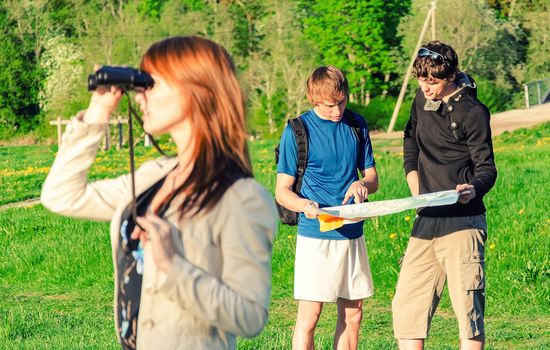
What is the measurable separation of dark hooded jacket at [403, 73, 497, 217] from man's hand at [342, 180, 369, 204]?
0.31 m

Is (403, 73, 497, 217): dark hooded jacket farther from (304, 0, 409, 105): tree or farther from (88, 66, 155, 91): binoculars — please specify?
(304, 0, 409, 105): tree

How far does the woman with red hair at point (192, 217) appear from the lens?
2.72 meters

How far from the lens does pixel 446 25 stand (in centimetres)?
5206

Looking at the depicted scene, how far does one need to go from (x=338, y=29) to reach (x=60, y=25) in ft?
45.2

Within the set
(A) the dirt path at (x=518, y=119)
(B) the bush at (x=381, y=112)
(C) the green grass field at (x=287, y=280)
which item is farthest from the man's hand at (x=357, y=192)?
(B) the bush at (x=381, y=112)

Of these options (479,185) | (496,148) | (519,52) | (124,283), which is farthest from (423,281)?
(519,52)

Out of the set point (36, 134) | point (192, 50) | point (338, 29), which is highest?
Result: point (192, 50)

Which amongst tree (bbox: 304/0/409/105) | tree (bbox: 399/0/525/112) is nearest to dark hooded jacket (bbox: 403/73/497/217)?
tree (bbox: 399/0/525/112)

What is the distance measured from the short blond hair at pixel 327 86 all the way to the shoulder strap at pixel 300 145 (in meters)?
0.16

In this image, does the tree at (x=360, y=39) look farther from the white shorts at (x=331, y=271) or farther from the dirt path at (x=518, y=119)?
the white shorts at (x=331, y=271)

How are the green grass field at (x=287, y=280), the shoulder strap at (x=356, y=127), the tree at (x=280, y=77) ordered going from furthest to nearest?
the tree at (x=280, y=77) < the green grass field at (x=287, y=280) < the shoulder strap at (x=356, y=127)

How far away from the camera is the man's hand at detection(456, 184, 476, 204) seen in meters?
5.38

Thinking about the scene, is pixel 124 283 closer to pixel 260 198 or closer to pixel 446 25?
pixel 260 198

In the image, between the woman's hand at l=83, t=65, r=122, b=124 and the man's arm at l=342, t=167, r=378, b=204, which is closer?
the woman's hand at l=83, t=65, r=122, b=124
